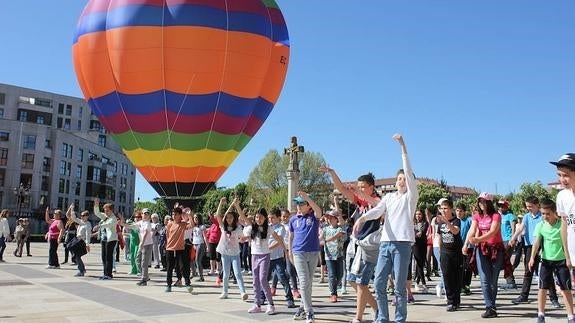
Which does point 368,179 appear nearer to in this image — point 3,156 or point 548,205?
point 548,205

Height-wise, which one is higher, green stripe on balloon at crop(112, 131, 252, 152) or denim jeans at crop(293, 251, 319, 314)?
green stripe on balloon at crop(112, 131, 252, 152)

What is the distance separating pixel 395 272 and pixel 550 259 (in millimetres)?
2632

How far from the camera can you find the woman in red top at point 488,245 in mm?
8297

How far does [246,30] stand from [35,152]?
5803 centimetres

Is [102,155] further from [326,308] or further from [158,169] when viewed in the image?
[326,308]

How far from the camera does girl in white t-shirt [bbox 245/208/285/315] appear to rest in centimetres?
910

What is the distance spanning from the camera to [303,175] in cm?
6669

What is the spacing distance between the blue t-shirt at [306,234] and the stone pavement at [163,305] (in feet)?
3.74

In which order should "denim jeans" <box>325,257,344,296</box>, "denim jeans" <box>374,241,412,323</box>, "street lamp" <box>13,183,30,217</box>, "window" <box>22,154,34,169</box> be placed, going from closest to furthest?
"denim jeans" <box>374,241,412,323</box> → "denim jeans" <box>325,257,344,296</box> → "street lamp" <box>13,183,30,217</box> → "window" <box>22,154,34,169</box>

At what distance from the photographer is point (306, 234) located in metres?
8.16

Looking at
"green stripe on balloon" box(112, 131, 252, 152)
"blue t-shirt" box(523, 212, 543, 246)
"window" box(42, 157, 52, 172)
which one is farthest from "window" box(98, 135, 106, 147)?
"blue t-shirt" box(523, 212, 543, 246)

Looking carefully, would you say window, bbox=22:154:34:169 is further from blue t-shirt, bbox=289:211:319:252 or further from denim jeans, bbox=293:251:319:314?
denim jeans, bbox=293:251:319:314

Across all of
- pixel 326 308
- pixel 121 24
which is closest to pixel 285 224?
pixel 326 308

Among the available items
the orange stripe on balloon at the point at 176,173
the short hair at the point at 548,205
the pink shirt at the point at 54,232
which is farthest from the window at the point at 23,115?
the short hair at the point at 548,205
